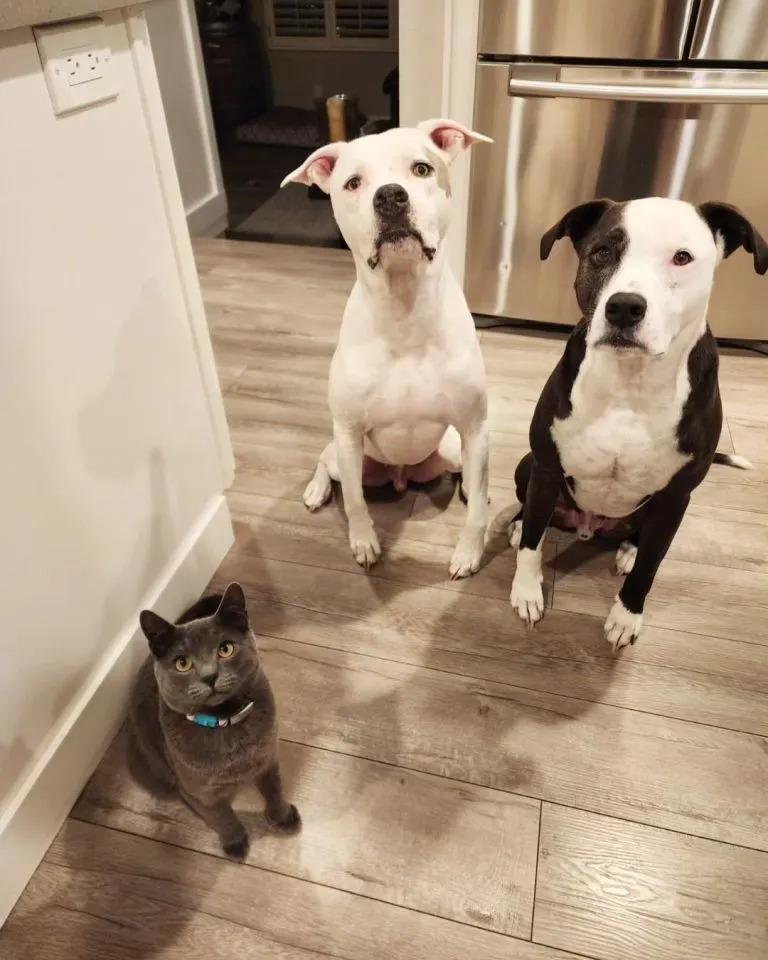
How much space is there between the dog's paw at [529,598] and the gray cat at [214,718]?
75 centimetres

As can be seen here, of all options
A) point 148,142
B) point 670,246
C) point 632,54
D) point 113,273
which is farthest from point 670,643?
point 632,54

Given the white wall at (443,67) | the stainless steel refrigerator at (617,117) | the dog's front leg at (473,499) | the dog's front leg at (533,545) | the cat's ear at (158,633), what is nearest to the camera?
the cat's ear at (158,633)

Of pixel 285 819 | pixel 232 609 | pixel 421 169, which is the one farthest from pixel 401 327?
pixel 285 819

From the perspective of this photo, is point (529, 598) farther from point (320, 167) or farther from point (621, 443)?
point (320, 167)

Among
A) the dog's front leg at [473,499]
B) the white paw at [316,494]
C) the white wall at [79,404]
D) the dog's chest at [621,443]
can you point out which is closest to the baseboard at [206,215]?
the white paw at [316,494]

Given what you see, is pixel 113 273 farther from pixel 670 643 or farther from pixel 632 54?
pixel 632 54

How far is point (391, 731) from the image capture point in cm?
152

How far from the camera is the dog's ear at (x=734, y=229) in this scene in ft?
3.81

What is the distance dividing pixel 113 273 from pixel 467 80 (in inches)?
71.4

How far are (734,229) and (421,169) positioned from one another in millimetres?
606

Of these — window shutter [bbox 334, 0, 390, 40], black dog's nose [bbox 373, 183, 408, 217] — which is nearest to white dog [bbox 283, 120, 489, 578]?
black dog's nose [bbox 373, 183, 408, 217]

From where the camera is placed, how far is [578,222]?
1298mm

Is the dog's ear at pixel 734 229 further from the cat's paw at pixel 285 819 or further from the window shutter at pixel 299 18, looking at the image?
the window shutter at pixel 299 18

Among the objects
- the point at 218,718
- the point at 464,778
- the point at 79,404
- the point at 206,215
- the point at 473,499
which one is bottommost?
the point at 464,778
